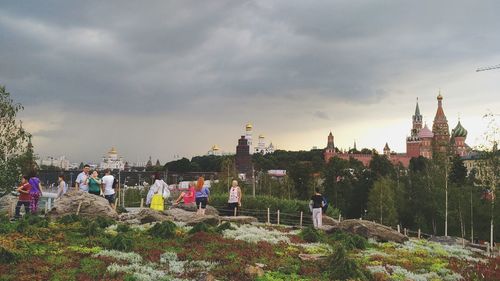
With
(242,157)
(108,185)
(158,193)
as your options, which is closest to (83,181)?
(108,185)

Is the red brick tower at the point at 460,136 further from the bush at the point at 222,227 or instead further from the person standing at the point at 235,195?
the bush at the point at 222,227

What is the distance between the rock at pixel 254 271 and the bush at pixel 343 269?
6.29ft

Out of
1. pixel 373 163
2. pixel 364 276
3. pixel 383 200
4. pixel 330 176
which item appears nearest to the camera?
pixel 364 276

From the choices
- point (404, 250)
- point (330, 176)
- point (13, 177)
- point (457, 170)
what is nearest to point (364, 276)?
point (404, 250)

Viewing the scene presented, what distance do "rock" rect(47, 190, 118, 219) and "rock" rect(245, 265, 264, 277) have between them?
11.9m

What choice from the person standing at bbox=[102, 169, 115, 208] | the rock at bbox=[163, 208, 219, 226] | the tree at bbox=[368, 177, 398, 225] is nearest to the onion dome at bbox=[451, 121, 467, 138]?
the tree at bbox=[368, 177, 398, 225]

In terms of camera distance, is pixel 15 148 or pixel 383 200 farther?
pixel 383 200

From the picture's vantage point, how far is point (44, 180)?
70812mm

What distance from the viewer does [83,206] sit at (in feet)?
77.4

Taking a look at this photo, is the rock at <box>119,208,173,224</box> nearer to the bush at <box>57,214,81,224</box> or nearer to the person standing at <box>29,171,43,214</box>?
the bush at <box>57,214,81,224</box>

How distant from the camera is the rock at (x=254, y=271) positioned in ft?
43.6

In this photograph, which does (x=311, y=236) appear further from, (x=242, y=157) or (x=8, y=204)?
Result: (x=242, y=157)

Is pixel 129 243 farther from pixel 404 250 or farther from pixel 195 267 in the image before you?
pixel 404 250

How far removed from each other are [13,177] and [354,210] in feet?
198
